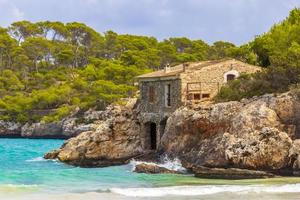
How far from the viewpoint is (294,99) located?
97.3ft

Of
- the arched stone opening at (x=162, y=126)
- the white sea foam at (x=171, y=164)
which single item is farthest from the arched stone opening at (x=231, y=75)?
the white sea foam at (x=171, y=164)

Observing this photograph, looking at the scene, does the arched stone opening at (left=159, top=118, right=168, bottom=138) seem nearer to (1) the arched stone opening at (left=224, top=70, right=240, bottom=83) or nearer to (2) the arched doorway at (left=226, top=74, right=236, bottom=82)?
(1) the arched stone opening at (left=224, top=70, right=240, bottom=83)

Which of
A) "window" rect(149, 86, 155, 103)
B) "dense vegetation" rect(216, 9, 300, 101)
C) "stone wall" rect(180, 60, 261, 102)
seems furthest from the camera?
"window" rect(149, 86, 155, 103)

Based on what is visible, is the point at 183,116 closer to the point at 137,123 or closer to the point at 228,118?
the point at 228,118

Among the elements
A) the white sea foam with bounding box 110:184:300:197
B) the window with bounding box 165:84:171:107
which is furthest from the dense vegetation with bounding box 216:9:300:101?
the white sea foam with bounding box 110:184:300:197

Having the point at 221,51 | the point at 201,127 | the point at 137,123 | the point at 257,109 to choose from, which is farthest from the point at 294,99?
the point at 221,51

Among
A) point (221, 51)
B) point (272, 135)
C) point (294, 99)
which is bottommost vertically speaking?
point (272, 135)

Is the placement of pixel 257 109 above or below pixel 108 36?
below

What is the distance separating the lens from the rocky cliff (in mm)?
28000

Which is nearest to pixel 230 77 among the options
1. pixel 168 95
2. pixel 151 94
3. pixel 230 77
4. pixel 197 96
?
pixel 230 77

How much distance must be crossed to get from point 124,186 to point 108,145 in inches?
423

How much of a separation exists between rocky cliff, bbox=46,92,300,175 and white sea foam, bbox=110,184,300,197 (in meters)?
3.49

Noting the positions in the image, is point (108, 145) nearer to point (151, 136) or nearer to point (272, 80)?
point (151, 136)

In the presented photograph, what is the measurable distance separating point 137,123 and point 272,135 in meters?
12.5
